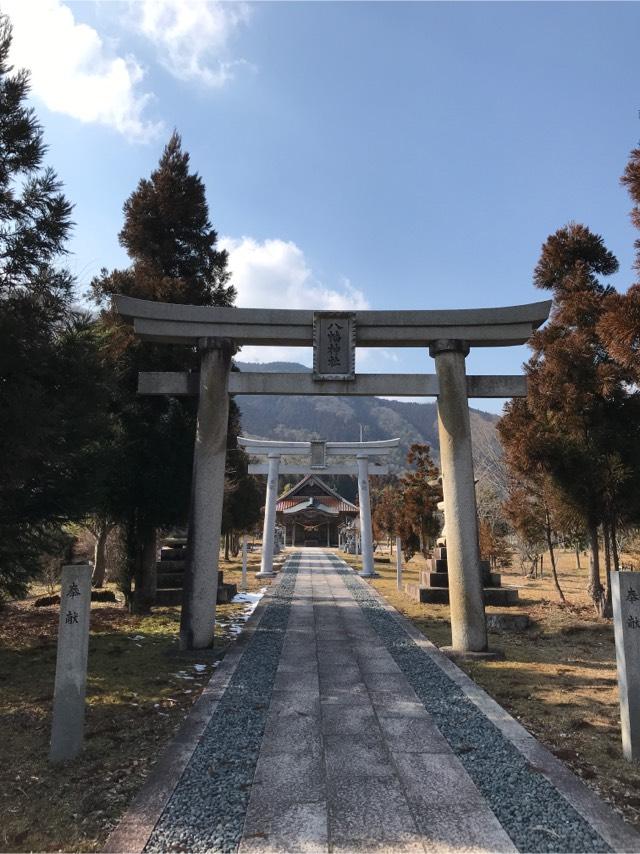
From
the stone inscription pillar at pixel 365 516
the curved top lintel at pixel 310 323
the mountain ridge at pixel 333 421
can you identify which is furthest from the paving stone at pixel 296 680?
the mountain ridge at pixel 333 421

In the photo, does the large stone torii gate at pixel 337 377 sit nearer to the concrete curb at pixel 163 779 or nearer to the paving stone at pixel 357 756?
the concrete curb at pixel 163 779

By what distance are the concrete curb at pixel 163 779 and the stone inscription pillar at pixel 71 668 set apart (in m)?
0.73

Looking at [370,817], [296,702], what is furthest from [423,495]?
[370,817]

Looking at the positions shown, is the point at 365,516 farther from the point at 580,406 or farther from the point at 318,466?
the point at 580,406

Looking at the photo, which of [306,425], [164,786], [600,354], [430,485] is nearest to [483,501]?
[430,485]

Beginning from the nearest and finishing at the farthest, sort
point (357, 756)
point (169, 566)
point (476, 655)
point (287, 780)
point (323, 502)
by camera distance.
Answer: point (287, 780) < point (357, 756) < point (476, 655) < point (169, 566) < point (323, 502)

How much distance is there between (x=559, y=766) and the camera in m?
3.85

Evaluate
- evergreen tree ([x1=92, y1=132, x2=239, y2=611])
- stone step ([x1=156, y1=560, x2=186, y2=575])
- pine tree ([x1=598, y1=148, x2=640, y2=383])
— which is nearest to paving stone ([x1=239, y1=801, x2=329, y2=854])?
pine tree ([x1=598, y1=148, x2=640, y2=383])

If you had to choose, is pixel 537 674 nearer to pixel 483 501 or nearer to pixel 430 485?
pixel 430 485

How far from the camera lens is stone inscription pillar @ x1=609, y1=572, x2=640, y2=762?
161 inches

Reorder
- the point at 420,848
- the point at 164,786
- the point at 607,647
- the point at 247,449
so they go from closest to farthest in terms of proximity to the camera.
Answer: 1. the point at 420,848
2. the point at 164,786
3. the point at 607,647
4. the point at 247,449

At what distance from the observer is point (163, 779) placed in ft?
11.9

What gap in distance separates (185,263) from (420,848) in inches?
454

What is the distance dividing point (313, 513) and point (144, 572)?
108 feet
